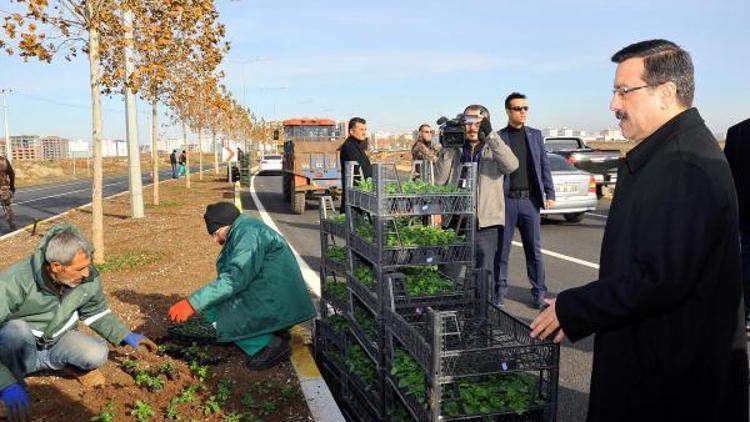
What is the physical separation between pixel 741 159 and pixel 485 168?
2.10m

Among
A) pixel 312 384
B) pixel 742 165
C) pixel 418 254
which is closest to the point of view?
pixel 418 254

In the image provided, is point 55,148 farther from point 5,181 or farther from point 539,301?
point 539,301

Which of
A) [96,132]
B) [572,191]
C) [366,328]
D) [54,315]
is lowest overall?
[366,328]

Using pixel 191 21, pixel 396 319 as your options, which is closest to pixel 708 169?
pixel 396 319

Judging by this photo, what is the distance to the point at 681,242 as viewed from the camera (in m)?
1.96

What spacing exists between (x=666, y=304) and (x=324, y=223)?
3.50 metres

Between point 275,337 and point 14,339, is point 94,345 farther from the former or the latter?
point 275,337

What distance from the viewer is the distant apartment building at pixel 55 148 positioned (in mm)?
128750

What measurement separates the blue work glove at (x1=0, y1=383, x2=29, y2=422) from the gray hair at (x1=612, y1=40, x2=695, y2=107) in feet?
11.0

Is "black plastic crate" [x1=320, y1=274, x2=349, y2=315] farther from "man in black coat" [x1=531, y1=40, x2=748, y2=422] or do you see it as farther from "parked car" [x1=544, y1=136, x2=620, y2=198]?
"parked car" [x1=544, y1=136, x2=620, y2=198]

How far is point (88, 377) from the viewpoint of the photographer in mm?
4176

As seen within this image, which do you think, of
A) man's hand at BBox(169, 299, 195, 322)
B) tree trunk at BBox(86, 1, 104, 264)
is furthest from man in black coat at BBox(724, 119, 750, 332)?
tree trunk at BBox(86, 1, 104, 264)

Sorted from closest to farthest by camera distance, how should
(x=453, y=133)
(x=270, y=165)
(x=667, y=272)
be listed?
(x=667, y=272) < (x=453, y=133) < (x=270, y=165)

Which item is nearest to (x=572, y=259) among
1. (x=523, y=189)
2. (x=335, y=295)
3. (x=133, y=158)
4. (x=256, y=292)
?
(x=523, y=189)
